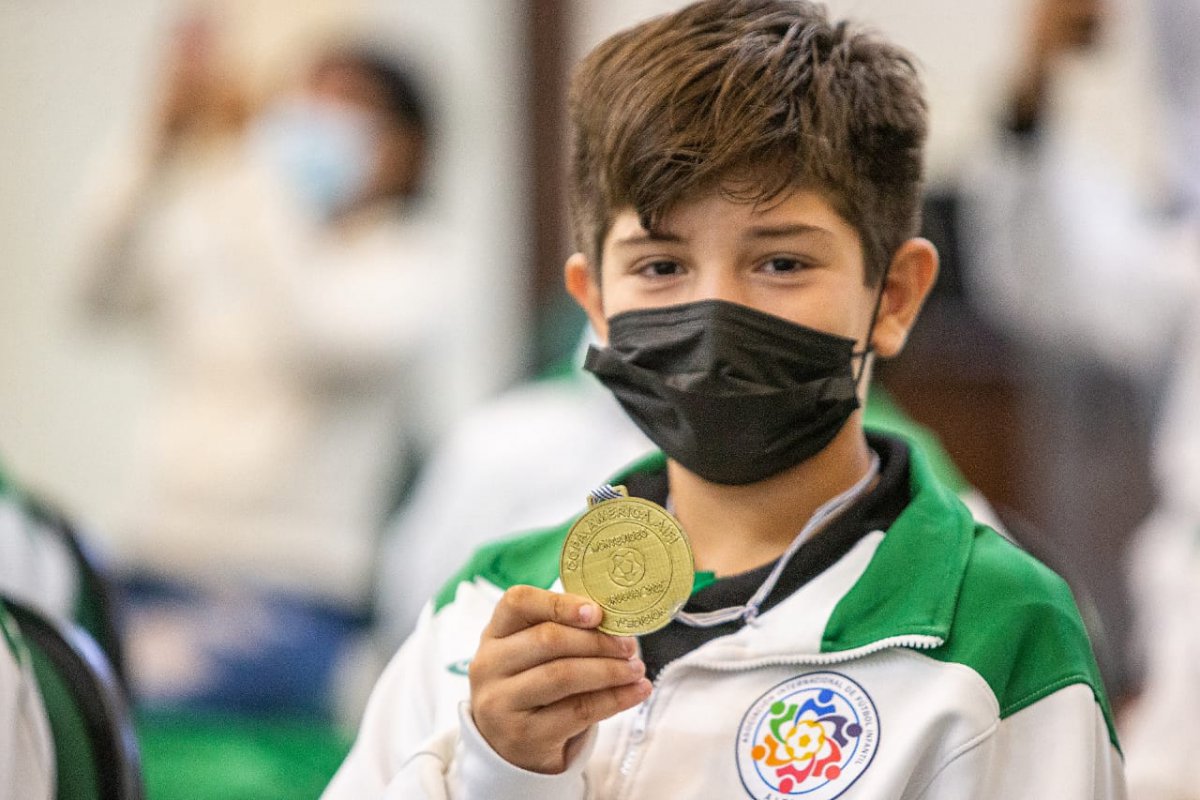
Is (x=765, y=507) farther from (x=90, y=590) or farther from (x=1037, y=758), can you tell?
(x=90, y=590)

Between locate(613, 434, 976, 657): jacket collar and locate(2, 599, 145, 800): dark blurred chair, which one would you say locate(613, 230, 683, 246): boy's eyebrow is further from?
locate(2, 599, 145, 800): dark blurred chair

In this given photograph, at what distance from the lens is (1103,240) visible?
12.6ft

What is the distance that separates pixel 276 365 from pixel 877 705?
4389mm

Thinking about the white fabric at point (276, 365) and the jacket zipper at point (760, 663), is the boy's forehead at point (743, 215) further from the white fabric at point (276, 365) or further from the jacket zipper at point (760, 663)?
the white fabric at point (276, 365)

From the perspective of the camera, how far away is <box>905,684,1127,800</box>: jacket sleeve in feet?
3.77

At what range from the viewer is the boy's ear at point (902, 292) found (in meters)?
1.34

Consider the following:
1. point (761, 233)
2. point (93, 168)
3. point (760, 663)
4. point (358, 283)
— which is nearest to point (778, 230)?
point (761, 233)

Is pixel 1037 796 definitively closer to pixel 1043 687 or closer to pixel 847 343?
pixel 1043 687

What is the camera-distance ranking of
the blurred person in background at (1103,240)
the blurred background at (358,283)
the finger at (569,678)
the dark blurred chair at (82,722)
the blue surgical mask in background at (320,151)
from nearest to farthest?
the finger at (569,678) < the dark blurred chair at (82,722) < the blurred person in background at (1103,240) < the blurred background at (358,283) < the blue surgical mask in background at (320,151)

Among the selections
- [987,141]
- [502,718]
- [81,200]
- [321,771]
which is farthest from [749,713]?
[81,200]

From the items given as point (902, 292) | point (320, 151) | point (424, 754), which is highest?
point (902, 292)

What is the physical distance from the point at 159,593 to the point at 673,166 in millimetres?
4194

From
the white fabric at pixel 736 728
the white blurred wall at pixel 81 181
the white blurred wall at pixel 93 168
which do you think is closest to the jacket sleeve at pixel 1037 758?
the white fabric at pixel 736 728

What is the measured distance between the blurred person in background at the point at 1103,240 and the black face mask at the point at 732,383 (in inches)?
75.7
